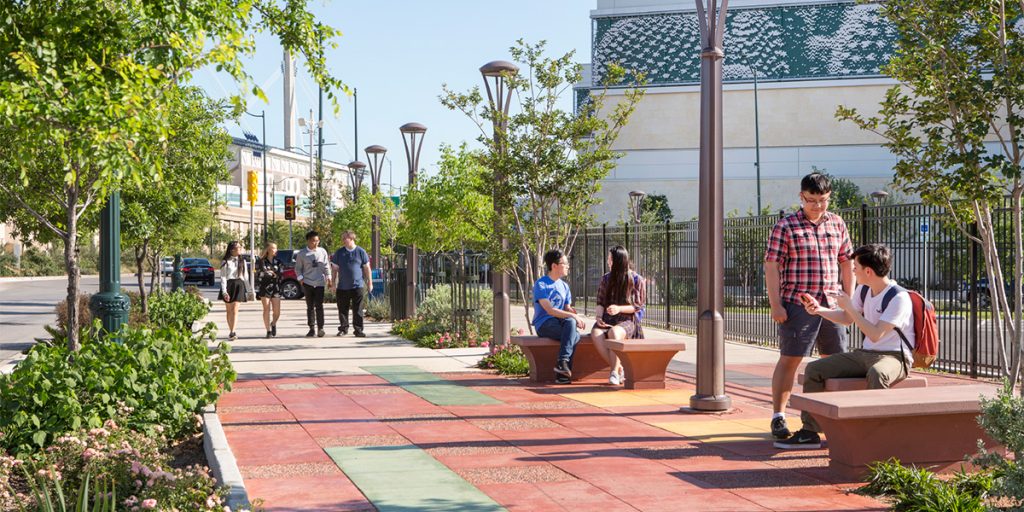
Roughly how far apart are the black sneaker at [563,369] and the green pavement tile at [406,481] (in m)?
3.69

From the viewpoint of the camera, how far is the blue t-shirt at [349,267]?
17.8 m

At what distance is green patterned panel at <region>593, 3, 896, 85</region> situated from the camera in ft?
243

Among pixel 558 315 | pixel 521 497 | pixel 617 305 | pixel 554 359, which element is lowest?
pixel 521 497

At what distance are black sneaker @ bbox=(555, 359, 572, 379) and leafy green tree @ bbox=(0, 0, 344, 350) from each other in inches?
156

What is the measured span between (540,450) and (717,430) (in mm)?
1574

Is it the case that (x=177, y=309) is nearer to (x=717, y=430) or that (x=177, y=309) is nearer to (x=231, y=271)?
(x=231, y=271)

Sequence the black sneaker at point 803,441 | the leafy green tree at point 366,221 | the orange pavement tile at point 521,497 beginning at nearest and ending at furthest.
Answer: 1. the orange pavement tile at point 521,497
2. the black sneaker at point 803,441
3. the leafy green tree at point 366,221

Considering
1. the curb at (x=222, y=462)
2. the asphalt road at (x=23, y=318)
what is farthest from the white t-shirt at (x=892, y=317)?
the asphalt road at (x=23, y=318)

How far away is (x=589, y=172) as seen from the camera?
1227cm

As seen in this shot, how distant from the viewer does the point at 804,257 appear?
7.72 metres

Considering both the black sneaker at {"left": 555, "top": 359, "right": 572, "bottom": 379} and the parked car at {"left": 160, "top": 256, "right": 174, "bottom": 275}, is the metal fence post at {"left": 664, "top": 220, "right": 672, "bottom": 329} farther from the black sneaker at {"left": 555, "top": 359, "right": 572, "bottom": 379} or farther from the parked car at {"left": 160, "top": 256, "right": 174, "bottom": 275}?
the parked car at {"left": 160, "top": 256, "right": 174, "bottom": 275}

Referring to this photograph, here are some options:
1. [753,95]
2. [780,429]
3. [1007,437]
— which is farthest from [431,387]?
[753,95]

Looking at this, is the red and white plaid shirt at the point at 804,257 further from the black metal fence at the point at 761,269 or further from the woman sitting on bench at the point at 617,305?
the woman sitting on bench at the point at 617,305

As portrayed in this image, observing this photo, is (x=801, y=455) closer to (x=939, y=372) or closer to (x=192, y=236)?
(x=939, y=372)
